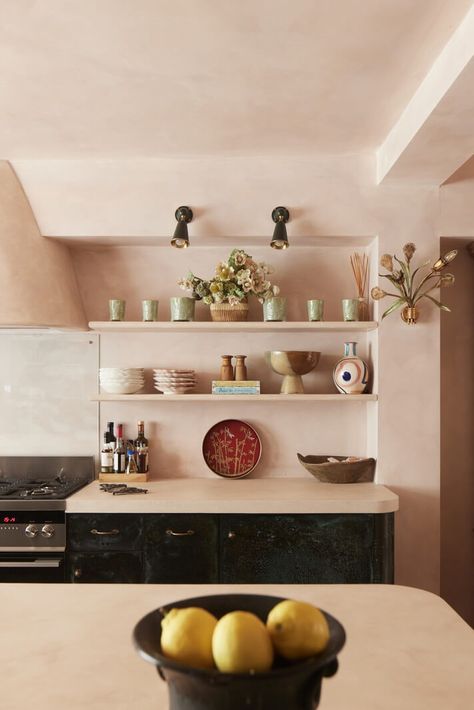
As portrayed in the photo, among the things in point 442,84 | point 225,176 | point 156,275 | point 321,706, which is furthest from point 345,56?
point 321,706

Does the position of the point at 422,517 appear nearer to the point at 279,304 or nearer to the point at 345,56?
the point at 279,304

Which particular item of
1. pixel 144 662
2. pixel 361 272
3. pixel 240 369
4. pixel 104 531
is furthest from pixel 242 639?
pixel 361 272

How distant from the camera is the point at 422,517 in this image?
3.26 metres

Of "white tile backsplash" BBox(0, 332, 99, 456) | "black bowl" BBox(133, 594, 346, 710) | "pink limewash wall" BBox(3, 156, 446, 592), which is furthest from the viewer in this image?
"white tile backsplash" BBox(0, 332, 99, 456)

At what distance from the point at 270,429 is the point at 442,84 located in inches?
80.5

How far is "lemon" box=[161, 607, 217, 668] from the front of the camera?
2.51 feet

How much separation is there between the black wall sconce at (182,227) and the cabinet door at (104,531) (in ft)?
4.41

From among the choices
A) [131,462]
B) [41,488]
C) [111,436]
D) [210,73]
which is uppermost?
[210,73]

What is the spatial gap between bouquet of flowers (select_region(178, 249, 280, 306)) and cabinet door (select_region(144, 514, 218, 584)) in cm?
113

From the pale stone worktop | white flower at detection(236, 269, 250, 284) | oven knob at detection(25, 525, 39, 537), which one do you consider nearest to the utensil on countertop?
the pale stone worktop

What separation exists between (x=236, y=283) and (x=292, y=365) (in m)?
0.53

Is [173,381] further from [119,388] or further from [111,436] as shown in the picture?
[111,436]

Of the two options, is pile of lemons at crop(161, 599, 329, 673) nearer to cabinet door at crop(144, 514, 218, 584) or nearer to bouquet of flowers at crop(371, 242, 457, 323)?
cabinet door at crop(144, 514, 218, 584)

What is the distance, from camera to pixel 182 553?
2.96 metres
